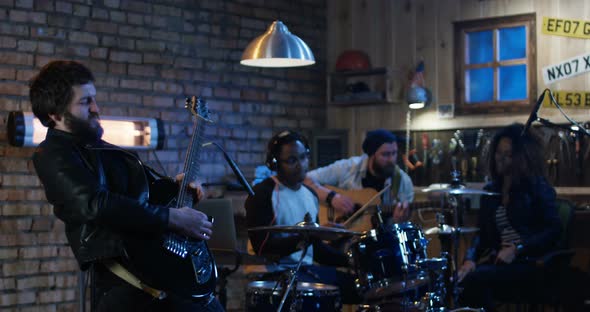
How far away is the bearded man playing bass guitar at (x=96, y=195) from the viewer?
2.84 m

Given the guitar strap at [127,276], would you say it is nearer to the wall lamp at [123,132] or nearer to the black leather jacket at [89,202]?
the black leather jacket at [89,202]

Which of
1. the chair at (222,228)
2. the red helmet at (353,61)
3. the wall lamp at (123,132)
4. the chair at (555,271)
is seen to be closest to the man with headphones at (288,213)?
the chair at (222,228)

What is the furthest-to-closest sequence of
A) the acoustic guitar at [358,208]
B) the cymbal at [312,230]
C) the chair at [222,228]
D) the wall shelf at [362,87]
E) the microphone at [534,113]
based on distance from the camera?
1. the wall shelf at [362,87]
2. the acoustic guitar at [358,208]
3. the microphone at [534,113]
4. the chair at [222,228]
5. the cymbal at [312,230]

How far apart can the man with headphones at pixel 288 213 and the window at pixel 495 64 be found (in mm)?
2486

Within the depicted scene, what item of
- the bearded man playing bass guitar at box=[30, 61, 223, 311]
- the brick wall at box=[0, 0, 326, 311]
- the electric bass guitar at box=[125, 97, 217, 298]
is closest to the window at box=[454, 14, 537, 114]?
the brick wall at box=[0, 0, 326, 311]

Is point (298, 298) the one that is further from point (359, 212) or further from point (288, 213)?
point (359, 212)

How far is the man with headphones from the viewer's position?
454cm

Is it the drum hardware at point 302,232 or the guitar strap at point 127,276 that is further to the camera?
the drum hardware at point 302,232

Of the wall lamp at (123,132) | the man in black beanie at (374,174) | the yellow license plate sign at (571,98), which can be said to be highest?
the yellow license plate sign at (571,98)

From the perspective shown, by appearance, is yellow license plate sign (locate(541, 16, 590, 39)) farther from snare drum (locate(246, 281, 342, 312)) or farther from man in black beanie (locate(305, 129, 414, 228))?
snare drum (locate(246, 281, 342, 312))

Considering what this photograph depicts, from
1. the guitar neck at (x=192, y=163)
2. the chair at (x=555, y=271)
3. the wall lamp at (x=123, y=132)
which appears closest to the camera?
the guitar neck at (x=192, y=163)

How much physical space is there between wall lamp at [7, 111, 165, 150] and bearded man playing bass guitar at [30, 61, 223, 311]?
114 inches

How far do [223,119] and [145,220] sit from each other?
4.41 meters

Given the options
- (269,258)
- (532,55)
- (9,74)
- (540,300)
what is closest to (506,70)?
(532,55)
